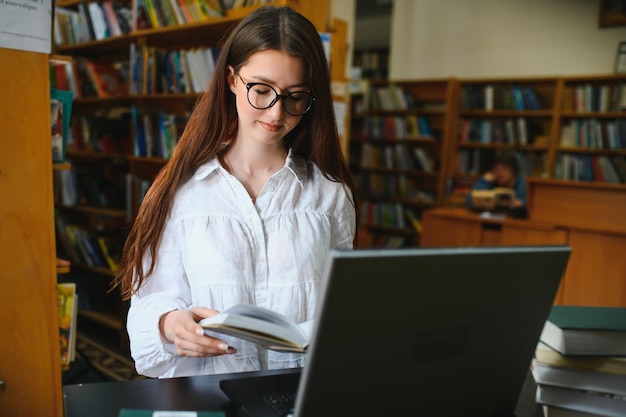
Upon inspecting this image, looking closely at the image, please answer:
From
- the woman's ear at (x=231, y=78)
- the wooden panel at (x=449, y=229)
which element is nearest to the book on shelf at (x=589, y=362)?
the woman's ear at (x=231, y=78)

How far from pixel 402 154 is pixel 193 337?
5079mm

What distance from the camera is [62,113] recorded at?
1816mm

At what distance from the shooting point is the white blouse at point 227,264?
1.01 metres

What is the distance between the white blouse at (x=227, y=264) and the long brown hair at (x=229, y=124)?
26mm

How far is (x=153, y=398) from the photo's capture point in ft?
2.41

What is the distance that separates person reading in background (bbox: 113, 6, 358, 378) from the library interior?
0.59 ft

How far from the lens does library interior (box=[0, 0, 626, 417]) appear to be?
159cm

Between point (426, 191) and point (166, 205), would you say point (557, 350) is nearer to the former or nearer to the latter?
point (166, 205)

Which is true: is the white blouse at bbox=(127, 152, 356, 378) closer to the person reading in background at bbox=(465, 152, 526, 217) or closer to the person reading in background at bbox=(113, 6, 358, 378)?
the person reading in background at bbox=(113, 6, 358, 378)

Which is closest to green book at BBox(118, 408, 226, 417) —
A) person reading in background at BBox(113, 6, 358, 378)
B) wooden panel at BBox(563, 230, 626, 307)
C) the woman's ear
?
person reading in background at BBox(113, 6, 358, 378)

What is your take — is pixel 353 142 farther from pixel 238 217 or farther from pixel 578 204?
pixel 238 217

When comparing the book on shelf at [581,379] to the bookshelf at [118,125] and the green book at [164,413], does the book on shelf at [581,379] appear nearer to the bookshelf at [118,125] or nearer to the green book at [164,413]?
the green book at [164,413]

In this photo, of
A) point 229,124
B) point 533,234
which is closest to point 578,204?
point 533,234

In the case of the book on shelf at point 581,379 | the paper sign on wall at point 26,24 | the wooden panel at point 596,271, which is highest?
the paper sign on wall at point 26,24
